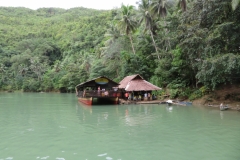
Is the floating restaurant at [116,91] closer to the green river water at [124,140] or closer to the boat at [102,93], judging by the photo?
the boat at [102,93]

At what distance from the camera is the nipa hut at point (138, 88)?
24.5m

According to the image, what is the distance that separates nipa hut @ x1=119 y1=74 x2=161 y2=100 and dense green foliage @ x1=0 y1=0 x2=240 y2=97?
2.39m

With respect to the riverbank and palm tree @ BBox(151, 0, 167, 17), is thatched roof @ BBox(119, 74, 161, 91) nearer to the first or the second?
the riverbank

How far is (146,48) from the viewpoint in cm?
3338

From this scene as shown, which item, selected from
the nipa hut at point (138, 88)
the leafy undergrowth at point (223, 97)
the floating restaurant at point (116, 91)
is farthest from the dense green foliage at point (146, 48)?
the floating restaurant at point (116, 91)

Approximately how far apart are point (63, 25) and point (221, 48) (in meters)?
86.0

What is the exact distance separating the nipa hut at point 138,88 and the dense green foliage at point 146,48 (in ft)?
7.84

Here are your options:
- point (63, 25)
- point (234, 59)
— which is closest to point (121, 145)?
point (234, 59)

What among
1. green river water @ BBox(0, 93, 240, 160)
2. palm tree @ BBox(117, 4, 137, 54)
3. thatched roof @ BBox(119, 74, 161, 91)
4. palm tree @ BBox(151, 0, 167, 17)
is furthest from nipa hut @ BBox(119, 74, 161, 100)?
green river water @ BBox(0, 93, 240, 160)

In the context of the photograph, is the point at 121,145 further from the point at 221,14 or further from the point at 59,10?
the point at 59,10

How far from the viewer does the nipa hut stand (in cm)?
2450

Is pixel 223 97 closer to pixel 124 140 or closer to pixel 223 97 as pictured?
pixel 223 97

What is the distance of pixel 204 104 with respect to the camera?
2156 cm

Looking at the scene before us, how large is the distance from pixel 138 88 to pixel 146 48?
1031cm
